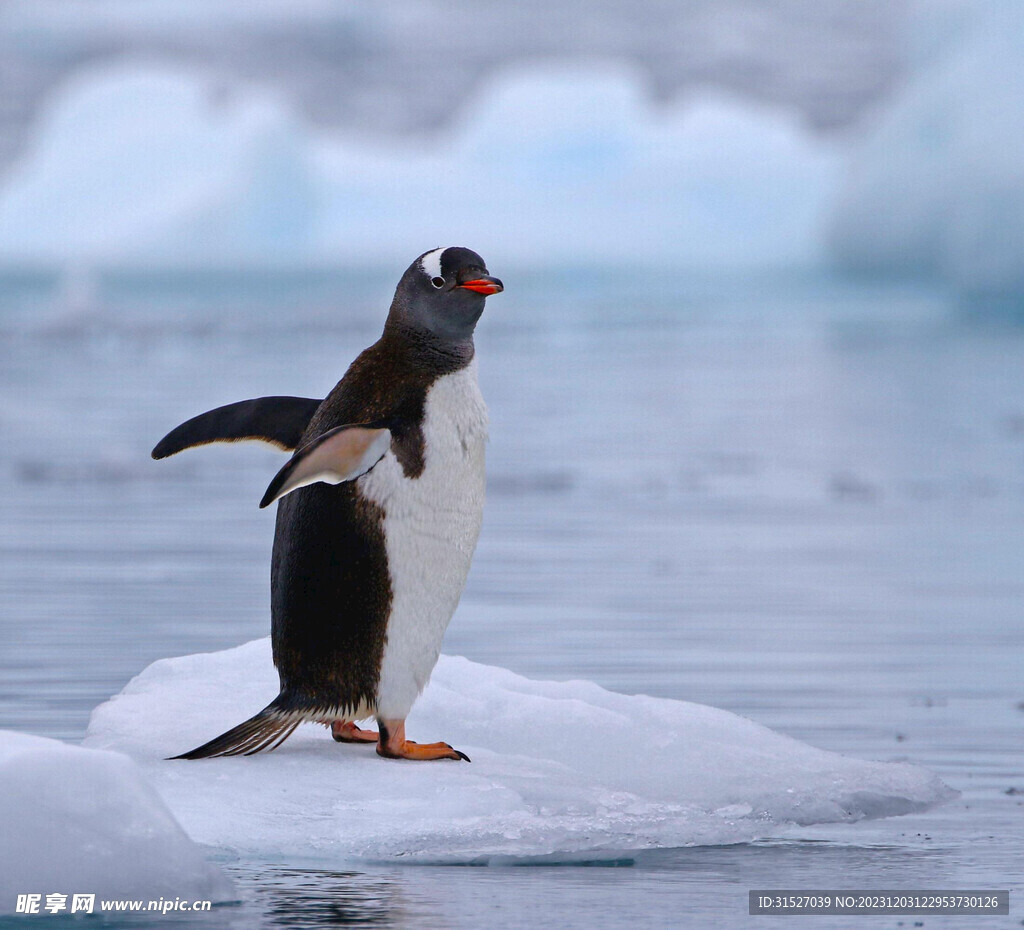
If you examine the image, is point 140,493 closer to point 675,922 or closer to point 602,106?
point 675,922

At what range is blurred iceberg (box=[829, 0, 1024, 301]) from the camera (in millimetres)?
29609

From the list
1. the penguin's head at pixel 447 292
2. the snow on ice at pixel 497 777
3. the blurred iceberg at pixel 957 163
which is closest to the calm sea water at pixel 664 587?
the snow on ice at pixel 497 777

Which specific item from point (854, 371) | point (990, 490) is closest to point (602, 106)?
point (854, 371)

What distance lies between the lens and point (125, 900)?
334 centimetres

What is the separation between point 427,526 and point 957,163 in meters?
27.2

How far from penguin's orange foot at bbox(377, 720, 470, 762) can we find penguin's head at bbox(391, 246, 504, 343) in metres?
0.93

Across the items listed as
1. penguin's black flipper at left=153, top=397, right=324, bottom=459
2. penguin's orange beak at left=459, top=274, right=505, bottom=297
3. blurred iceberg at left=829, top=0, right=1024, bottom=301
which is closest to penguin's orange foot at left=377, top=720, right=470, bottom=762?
penguin's black flipper at left=153, top=397, right=324, bottom=459

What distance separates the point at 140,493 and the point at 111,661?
22.6 ft

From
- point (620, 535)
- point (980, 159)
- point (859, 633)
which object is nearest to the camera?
point (859, 633)

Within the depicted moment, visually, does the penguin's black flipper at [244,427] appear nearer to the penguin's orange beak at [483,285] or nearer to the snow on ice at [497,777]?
the penguin's orange beak at [483,285]

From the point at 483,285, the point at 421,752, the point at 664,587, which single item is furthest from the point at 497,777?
the point at 664,587

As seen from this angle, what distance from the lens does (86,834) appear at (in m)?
3.33

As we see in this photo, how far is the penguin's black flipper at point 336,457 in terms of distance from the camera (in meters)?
4.04

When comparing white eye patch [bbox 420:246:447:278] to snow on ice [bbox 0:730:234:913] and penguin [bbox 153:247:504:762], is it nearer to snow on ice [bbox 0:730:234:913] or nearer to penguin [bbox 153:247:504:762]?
penguin [bbox 153:247:504:762]
